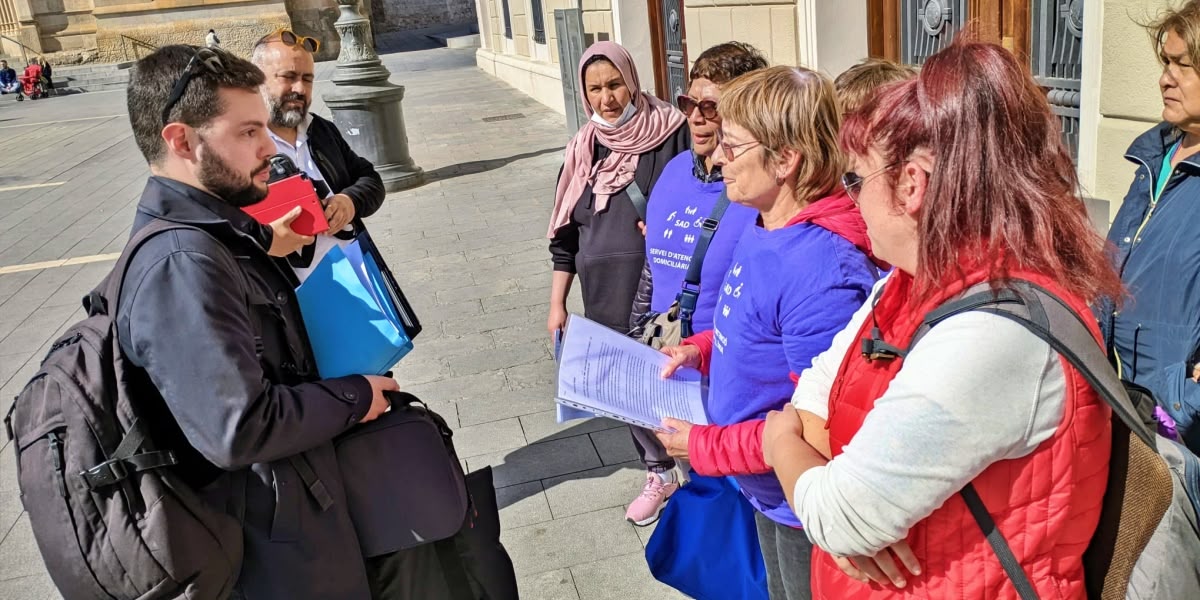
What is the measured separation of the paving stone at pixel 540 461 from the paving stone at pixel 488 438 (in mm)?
58

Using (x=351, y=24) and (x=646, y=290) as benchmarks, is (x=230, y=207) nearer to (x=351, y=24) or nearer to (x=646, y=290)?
(x=646, y=290)

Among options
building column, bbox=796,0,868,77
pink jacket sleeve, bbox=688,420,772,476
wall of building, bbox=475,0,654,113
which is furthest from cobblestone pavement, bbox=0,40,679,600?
building column, bbox=796,0,868,77

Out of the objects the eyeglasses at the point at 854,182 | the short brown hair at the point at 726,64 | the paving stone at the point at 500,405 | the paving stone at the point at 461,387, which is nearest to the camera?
the eyeglasses at the point at 854,182

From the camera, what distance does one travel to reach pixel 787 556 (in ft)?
6.89

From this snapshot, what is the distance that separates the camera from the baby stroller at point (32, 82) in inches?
1078

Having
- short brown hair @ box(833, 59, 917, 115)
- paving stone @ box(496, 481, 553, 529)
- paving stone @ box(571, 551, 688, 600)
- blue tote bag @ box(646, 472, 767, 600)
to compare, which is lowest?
paving stone @ box(496, 481, 553, 529)

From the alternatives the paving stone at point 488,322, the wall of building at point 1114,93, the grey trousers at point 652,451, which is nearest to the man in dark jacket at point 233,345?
the grey trousers at point 652,451

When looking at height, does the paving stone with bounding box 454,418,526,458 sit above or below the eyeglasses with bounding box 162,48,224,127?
below

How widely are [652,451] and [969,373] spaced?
225 centimetres

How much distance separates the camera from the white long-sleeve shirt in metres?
1.22

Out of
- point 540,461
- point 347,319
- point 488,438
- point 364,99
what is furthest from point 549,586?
point 364,99

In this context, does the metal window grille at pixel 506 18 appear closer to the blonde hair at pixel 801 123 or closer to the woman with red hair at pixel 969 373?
the blonde hair at pixel 801 123

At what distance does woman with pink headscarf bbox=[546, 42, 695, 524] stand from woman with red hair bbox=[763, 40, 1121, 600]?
1953 mm

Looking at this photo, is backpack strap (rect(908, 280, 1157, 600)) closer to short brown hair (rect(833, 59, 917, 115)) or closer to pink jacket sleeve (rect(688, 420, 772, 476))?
pink jacket sleeve (rect(688, 420, 772, 476))
